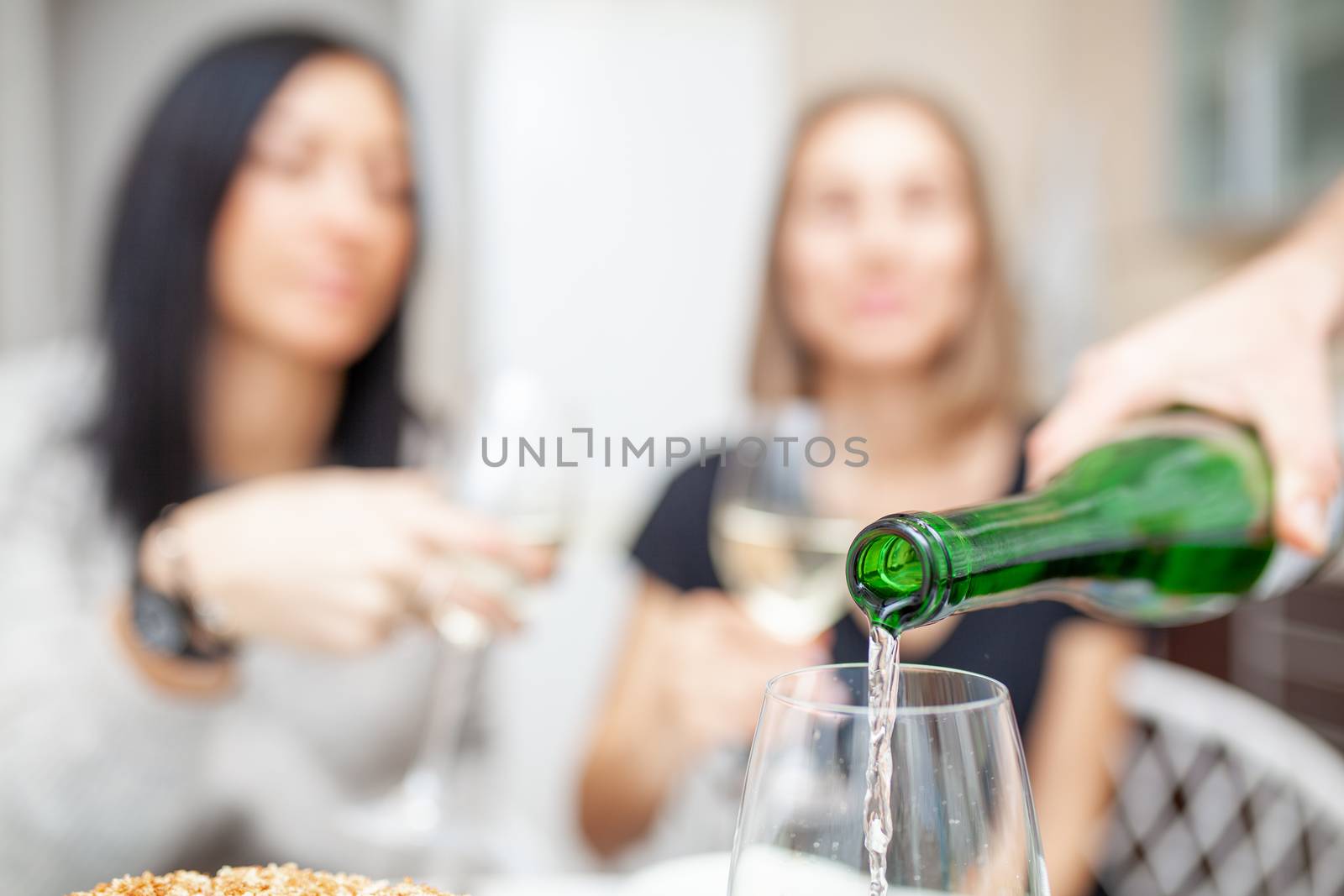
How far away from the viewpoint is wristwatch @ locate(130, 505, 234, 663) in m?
0.77

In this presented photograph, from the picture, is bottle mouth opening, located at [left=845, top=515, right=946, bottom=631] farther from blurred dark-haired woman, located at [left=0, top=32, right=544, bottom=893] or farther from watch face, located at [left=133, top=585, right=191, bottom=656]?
watch face, located at [left=133, top=585, right=191, bottom=656]

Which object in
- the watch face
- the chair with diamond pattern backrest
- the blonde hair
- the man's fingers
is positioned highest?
the blonde hair

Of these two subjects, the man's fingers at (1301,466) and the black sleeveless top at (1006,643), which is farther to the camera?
the black sleeveless top at (1006,643)

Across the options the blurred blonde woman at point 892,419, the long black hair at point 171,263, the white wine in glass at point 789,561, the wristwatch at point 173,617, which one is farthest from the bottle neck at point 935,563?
the long black hair at point 171,263

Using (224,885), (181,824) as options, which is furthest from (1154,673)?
(224,885)

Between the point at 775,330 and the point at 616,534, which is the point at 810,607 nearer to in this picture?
the point at 775,330

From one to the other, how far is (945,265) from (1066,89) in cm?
189

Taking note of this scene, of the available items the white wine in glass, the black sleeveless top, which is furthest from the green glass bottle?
the black sleeveless top

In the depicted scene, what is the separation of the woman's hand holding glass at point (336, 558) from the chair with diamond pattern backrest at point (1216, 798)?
1.75ft

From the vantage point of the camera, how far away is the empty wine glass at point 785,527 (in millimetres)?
625

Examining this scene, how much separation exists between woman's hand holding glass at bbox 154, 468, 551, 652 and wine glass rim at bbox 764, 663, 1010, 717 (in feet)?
1.09

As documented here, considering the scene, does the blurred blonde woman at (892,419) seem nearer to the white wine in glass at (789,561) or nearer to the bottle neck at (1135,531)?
the white wine in glass at (789,561)

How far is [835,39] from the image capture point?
9.16 feet

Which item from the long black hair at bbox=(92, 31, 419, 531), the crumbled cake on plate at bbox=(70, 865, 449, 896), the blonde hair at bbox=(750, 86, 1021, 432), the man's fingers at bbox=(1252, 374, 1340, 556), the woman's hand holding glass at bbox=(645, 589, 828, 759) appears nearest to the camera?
the crumbled cake on plate at bbox=(70, 865, 449, 896)
